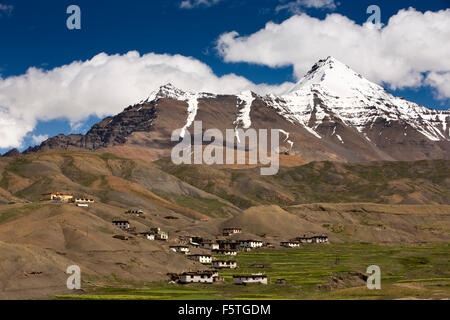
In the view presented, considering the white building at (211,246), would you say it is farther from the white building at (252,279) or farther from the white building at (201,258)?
the white building at (252,279)

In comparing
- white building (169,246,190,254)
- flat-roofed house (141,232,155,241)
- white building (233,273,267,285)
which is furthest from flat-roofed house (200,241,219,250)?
white building (233,273,267,285)

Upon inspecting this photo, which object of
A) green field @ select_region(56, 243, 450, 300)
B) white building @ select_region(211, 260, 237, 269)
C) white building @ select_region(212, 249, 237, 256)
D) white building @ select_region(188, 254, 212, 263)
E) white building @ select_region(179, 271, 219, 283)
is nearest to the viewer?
green field @ select_region(56, 243, 450, 300)

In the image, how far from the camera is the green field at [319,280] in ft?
355

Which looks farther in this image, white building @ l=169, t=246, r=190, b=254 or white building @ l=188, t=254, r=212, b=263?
white building @ l=169, t=246, r=190, b=254

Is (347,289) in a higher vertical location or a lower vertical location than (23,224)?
lower

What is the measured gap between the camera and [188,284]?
130000mm

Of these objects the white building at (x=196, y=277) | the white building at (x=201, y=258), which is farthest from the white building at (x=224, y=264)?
the white building at (x=196, y=277)

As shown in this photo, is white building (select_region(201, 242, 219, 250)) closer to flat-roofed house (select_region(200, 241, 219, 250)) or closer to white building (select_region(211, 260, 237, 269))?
flat-roofed house (select_region(200, 241, 219, 250))

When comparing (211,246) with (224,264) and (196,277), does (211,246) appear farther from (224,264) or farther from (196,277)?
(196,277)

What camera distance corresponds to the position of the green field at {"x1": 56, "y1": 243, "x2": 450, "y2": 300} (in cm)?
10825

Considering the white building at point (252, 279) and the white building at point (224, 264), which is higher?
the white building at point (224, 264)
